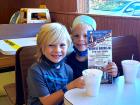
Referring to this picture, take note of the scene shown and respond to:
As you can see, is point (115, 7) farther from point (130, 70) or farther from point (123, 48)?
point (130, 70)

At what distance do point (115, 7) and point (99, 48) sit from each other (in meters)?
1.24

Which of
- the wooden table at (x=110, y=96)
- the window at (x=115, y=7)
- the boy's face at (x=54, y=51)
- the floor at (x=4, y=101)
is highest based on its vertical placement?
the window at (x=115, y=7)

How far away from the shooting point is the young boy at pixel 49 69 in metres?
1.23

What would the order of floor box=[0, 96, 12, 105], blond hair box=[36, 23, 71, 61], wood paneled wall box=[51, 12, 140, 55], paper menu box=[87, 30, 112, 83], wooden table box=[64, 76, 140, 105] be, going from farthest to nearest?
floor box=[0, 96, 12, 105], wood paneled wall box=[51, 12, 140, 55], blond hair box=[36, 23, 71, 61], paper menu box=[87, 30, 112, 83], wooden table box=[64, 76, 140, 105]

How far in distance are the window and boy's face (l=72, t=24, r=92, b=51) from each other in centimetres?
68

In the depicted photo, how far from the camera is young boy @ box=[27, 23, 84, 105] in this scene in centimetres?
123

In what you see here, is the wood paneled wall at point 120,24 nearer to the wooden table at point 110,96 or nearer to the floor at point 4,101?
the wooden table at point 110,96

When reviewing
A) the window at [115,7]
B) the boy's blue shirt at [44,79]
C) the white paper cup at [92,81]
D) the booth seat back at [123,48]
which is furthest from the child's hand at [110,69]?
the window at [115,7]

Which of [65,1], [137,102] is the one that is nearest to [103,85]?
[137,102]

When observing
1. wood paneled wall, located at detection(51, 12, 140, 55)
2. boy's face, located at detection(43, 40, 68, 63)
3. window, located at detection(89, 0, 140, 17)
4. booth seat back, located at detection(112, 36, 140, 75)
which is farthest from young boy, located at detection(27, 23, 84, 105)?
window, located at detection(89, 0, 140, 17)

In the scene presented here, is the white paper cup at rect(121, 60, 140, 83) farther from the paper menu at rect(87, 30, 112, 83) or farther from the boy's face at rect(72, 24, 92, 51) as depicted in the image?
the boy's face at rect(72, 24, 92, 51)

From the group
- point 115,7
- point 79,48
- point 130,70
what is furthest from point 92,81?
point 115,7

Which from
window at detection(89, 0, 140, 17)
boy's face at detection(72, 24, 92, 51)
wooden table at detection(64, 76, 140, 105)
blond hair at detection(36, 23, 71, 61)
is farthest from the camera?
window at detection(89, 0, 140, 17)

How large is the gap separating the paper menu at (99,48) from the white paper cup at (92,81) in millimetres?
122
